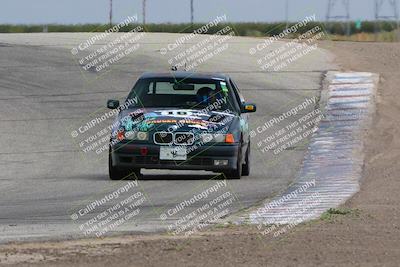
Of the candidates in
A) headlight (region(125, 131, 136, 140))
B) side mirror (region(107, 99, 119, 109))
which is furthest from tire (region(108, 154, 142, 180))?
side mirror (region(107, 99, 119, 109))

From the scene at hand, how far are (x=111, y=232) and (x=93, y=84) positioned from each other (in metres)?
21.1

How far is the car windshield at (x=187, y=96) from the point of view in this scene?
16391mm

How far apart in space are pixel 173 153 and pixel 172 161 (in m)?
0.11

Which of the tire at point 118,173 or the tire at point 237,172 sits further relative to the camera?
the tire at point 237,172

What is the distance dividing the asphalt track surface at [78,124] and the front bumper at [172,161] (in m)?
0.23

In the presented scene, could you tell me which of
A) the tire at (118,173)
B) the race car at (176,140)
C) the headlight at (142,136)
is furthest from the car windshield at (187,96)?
the tire at (118,173)

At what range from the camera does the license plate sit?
15.6 m

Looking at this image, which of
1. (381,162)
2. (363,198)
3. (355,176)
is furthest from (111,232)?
(381,162)

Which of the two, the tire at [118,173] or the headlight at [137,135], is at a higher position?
the headlight at [137,135]

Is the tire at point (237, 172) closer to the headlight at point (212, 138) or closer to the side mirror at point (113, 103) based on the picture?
the headlight at point (212, 138)

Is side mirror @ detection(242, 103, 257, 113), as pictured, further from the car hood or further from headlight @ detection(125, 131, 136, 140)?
headlight @ detection(125, 131, 136, 140)

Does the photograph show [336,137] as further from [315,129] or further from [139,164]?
[139,164]

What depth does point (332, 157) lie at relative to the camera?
19391 millimetres

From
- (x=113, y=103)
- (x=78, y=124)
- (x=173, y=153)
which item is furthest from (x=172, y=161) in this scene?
(x=78, y=124)
